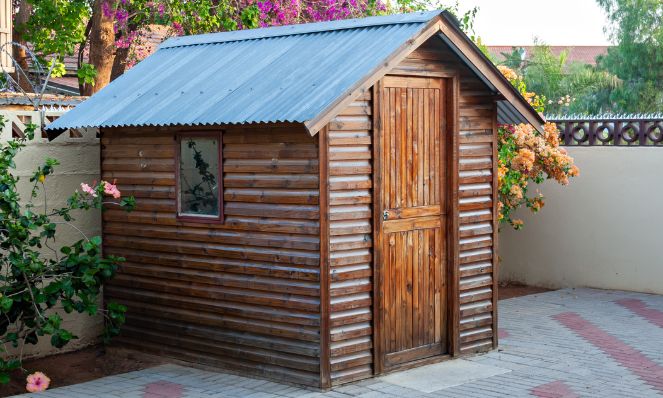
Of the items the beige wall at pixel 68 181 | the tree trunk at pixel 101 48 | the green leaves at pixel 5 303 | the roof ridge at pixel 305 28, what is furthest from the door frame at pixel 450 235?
the tree trunk at pixel 101 48

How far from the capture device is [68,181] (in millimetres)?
9688

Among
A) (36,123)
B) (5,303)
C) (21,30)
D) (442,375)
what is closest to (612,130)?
(442,375)

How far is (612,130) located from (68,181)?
721cm

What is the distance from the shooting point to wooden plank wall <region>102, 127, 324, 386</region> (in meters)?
8.01

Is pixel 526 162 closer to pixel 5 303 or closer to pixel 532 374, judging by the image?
pixel 532 374

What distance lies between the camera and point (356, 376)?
8250 mm

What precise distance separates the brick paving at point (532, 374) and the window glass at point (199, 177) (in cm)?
143

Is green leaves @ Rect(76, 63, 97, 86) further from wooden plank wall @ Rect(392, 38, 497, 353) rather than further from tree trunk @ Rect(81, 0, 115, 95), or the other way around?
wooden plank wall @ Rect(392, 38, 497, 353)

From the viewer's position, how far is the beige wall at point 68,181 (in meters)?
9.38

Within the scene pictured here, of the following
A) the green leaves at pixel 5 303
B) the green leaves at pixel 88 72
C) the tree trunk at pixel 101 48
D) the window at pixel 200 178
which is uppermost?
the tree trunk at pixel 101 48

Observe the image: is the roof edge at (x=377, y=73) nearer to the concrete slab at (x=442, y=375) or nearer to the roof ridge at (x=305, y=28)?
the roof ridge at (x=305, y=28)

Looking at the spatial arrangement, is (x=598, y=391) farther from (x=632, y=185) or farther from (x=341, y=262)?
(x=632, y=185)

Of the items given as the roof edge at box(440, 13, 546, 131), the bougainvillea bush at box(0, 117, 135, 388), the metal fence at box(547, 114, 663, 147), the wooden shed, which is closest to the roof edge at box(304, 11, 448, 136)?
the wooden shed

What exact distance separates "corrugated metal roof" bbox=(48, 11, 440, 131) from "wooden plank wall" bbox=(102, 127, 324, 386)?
0.29m
